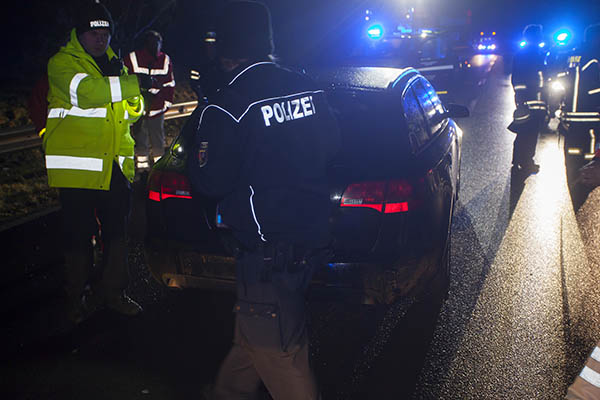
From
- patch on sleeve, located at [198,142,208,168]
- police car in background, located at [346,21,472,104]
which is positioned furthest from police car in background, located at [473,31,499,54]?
patch on sleeve, located at [198,142,208,168]

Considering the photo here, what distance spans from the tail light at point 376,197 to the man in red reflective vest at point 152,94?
4.99 metres

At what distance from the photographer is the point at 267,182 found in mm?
1913

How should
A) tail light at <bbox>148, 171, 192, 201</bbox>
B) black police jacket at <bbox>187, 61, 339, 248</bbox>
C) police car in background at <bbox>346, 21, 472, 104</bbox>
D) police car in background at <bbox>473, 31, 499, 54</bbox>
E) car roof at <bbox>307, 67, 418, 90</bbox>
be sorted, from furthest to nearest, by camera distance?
police car in background at <bbox>473, 31, 499, 54</bbox> < police car in background at <bbox>346, 21, 472, 104</bbox> < car roof at <bbox>307, 67, 418, 90</bbox> < tail light at <bbox>148, 171, 192, 201</bbox> < black police jacket at <bbox>187, 61, 339, 248</bbox>

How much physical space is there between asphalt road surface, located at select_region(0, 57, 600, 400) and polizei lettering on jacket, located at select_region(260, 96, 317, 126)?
130 cm

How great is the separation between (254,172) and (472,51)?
73.7ft

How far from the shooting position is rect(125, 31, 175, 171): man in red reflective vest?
7129 millimetres

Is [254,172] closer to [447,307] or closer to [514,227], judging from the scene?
[447,307]

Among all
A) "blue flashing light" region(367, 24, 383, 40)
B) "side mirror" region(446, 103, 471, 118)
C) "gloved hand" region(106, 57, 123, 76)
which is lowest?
"side mirror" region(446, 103, 471, 118)

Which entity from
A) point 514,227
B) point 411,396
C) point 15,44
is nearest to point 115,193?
point 411,396

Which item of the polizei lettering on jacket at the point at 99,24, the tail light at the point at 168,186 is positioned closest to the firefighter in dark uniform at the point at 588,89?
the tail light at the point at 168,186

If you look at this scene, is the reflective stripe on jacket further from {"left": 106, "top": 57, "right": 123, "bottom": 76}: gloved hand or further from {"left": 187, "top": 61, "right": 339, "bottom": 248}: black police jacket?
{"left": 187, "top": 61, "right": 339, "bottom": 248}: black police jacket

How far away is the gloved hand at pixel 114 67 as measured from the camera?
3277 millimetres

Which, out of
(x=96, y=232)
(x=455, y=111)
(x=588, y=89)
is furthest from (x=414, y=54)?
(x=96, y=232)

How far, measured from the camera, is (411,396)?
267 cm
